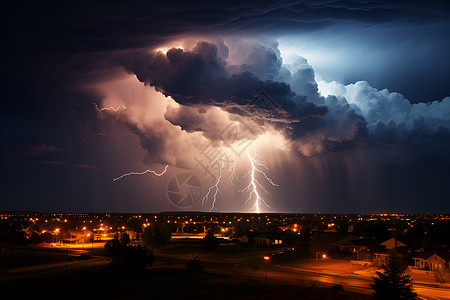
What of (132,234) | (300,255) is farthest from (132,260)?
(132,234)

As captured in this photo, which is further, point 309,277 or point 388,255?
point 388,255

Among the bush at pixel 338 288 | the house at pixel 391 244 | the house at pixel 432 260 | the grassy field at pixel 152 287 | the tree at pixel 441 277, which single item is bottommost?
Result: the grassy field at pixel 152 287

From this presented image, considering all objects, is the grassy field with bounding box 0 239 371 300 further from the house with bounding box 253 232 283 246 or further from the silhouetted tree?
the silhouetted tree

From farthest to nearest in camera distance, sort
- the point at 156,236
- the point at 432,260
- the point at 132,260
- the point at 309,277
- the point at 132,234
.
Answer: the point at 132,234
the point at 156,236
the point at 432,260
the point at 132,260
the point at 309,277

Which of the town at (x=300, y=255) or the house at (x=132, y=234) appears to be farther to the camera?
the house at (x=132, y=234)

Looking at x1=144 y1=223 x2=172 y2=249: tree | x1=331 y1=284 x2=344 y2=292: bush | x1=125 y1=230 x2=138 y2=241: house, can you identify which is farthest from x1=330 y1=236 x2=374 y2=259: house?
x1=125 y1=230 x2=138 y2=241: house

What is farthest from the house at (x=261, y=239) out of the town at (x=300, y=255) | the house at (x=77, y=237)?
the house at (x=77, y=237)

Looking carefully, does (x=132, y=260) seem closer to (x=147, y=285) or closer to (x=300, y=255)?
(x=147, y=285)

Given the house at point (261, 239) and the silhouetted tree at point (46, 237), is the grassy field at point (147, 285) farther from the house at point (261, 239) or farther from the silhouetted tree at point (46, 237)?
the silhouetted tree at point (46, 237)
